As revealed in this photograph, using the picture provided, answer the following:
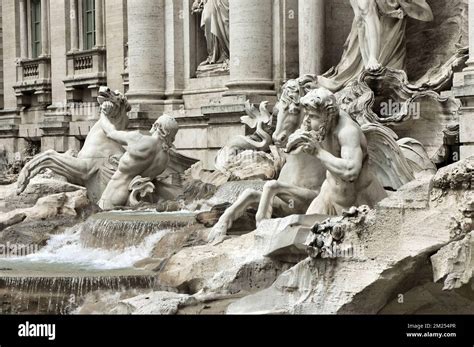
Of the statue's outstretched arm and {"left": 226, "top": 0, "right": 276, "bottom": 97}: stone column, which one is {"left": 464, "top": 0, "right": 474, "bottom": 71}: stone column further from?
{"left": 226, "top": 0, "right": 276, "bottom": 97}: stone column

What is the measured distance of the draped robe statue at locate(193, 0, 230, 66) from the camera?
22.5 m

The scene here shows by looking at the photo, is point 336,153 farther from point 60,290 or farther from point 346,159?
point 60,290

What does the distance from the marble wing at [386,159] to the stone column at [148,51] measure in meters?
10.1

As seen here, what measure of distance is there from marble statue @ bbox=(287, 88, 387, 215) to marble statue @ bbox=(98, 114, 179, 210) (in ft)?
19.3

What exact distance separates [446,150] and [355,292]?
6.93 m

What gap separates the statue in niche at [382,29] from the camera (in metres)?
18.4

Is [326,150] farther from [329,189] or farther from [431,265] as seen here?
[431,265]

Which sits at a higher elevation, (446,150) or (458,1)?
(458,1)

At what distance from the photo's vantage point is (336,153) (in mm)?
12898

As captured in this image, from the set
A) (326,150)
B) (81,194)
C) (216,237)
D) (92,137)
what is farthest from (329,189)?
(92,137)

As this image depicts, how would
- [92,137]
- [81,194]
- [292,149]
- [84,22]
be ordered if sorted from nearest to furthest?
[292,149] → [81,194] → [92,137] → [84,22]

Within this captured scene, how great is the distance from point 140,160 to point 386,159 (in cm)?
514

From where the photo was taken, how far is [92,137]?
1981 cm
